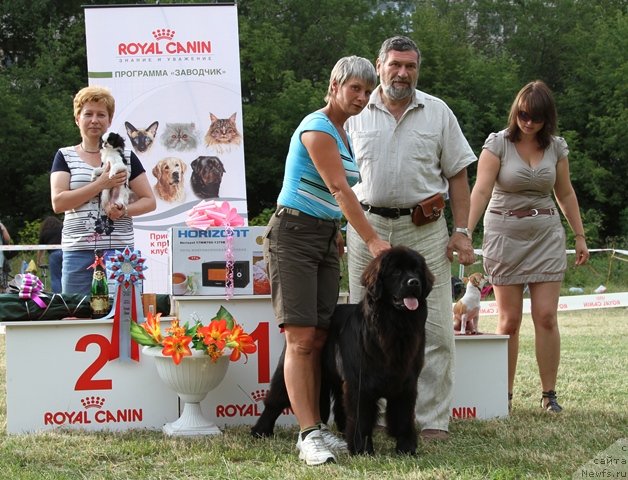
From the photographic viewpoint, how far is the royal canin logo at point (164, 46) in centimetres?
685

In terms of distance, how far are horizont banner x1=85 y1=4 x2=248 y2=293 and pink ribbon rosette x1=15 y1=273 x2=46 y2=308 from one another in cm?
283

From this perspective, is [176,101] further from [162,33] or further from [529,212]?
[529,212]

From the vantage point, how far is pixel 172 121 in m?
6.97

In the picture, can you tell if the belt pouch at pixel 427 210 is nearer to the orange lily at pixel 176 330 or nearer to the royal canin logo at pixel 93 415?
the orange lily at pixel 176 330

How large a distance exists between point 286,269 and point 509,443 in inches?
48.4

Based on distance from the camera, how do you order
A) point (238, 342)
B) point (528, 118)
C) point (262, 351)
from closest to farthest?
point (238, 342)
point (262, 351)
point (528, 118)

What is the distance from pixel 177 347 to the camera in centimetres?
372

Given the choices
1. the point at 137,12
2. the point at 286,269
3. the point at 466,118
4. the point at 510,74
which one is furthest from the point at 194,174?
the point at 510,74

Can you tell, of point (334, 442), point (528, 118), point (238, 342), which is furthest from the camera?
point (528, 118)

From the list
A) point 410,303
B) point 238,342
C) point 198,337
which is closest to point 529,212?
point 410,303

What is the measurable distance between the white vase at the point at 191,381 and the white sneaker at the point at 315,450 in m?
0.62

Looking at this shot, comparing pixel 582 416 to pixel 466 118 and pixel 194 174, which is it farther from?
pixel 466 118

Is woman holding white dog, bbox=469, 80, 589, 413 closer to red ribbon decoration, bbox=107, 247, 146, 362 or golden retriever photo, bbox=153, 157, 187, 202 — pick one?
red ribbon decoration, bbox=107, 247, 146, 362

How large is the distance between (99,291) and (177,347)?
21.6 inches
